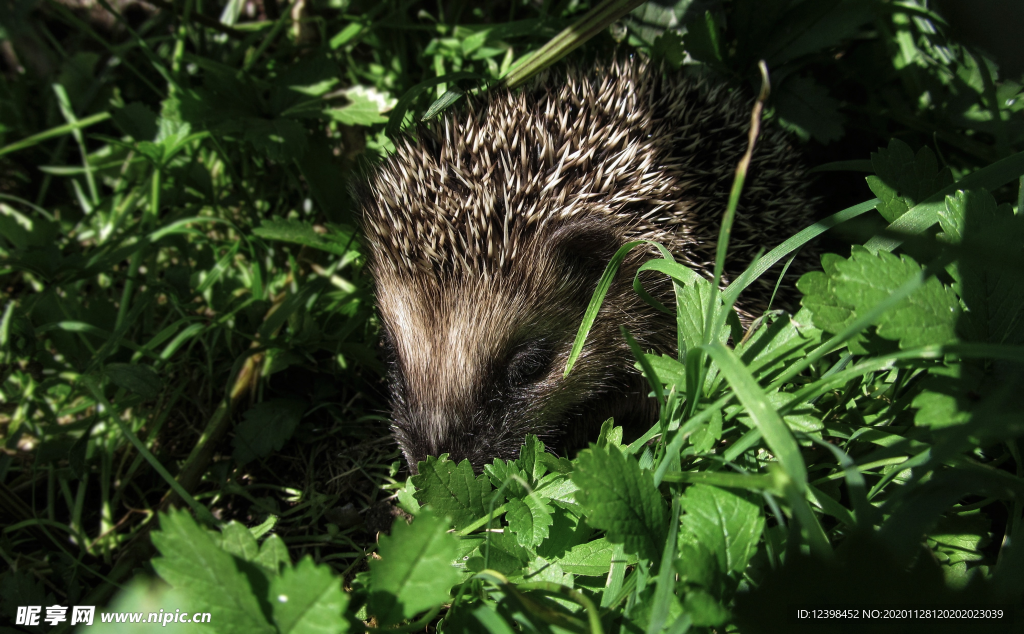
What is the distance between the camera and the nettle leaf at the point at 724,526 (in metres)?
1.36

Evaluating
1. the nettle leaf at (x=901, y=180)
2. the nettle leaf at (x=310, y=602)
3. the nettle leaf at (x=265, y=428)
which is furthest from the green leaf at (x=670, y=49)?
the nettle leaf at (x=310, y=602)

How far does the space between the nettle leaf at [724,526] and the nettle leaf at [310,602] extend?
0.74m

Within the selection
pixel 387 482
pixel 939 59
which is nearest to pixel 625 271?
pixel 387 482

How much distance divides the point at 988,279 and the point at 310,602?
67.7 inches

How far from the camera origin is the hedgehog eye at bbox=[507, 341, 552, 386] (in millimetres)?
2273

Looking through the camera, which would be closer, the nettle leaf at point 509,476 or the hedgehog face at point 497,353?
the nettle leaf at point 509,476

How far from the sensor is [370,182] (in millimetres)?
2537

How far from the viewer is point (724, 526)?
4.54 ft

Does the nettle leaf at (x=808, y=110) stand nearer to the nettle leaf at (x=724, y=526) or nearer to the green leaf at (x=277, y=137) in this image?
the nettle leaf at (x=724, y=526)

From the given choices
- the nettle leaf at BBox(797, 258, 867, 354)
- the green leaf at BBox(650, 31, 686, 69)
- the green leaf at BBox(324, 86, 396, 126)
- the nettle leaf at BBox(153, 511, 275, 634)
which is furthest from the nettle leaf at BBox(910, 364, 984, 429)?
the green leaf at BBox(324, 86, 396, 126)

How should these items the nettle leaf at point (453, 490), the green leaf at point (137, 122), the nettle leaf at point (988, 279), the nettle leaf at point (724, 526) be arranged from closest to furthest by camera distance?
the nettle leaf at point (724, 526)
the nettle leaf at point (988, 279)
the nettle leaf at point (453, 490)
the green leaf at point (137, 122)

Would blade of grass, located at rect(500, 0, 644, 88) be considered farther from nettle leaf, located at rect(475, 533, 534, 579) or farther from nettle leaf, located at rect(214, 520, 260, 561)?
nettle leaf, located at rect(214, 520, 260, 561)

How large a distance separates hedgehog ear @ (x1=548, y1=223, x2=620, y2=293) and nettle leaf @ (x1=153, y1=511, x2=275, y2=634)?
1.42 m

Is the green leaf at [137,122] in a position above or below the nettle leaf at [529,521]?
above
